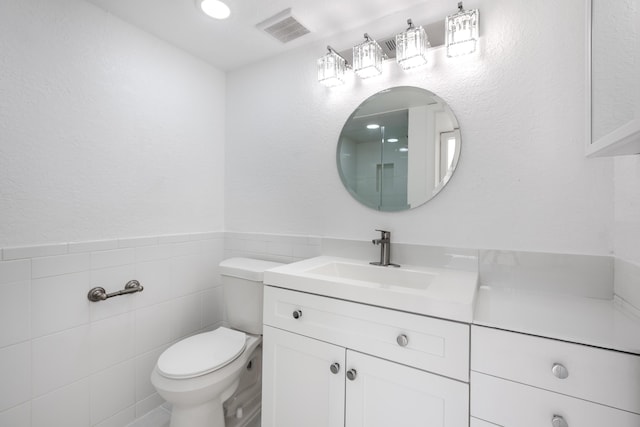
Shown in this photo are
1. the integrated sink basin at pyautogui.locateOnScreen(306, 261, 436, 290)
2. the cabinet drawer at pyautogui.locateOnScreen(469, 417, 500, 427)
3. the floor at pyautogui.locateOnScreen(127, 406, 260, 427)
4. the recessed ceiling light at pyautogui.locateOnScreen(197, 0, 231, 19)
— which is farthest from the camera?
the floor at pyautogui.locateOnScreen(127, 406, 260, 427)

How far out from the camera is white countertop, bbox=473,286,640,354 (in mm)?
758

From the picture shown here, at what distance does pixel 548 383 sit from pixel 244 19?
2020mm

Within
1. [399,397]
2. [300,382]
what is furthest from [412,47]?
[300,382]

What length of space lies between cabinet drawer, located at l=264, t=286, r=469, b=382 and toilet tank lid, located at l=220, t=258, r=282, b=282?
1.16 feet

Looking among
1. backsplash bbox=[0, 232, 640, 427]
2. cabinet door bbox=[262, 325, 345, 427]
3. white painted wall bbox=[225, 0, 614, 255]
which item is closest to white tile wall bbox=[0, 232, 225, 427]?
backsplash bbox=[0, 232, 640, 427]

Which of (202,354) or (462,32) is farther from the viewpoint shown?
(202,354)

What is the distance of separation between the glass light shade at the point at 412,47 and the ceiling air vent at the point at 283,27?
0.58 meters

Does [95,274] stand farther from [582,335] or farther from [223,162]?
[582,335]

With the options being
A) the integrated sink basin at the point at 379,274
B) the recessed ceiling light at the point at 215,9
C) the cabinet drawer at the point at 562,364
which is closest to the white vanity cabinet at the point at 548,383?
the cabinet drawer at the point at 562,364

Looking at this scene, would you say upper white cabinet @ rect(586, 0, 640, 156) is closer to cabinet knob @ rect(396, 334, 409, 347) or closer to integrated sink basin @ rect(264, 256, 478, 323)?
integrated sink basin @ rect(264, 256, 478, 323)

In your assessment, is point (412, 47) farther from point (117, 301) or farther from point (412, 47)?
point (117, 301)

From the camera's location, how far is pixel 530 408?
786 millimetres

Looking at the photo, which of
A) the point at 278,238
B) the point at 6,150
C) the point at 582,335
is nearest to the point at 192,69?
the point at 6,150

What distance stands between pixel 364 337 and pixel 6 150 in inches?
65.1
